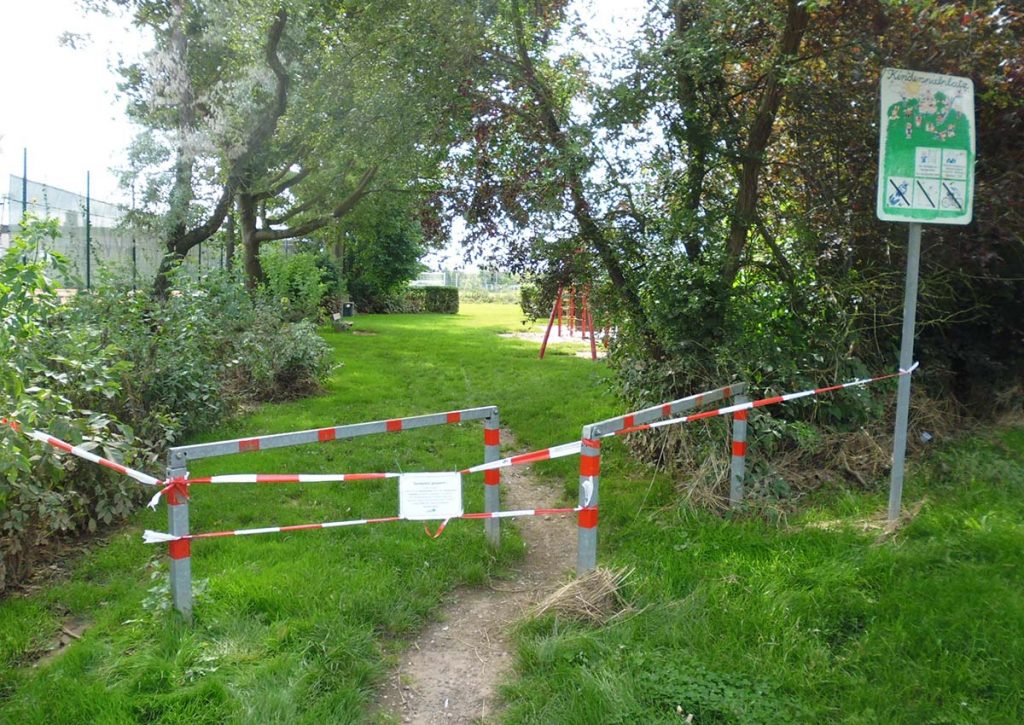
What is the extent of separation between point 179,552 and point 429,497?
4.00 feet

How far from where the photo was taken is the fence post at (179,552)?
3594mm

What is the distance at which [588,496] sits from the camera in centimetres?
392

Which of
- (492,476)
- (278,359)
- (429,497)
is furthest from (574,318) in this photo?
(429,497)

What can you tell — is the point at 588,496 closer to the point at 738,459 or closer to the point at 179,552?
the point at 738,459

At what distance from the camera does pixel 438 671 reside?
11.4ft

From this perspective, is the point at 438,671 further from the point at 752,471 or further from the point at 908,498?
the point at 908,498

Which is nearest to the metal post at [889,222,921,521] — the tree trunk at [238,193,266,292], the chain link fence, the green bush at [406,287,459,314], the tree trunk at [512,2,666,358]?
the tree trunk at [512,2,666,358]

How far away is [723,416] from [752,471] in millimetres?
472

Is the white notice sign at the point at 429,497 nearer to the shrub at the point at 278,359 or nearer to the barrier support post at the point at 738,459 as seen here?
the barrier support post at the point at 738,459

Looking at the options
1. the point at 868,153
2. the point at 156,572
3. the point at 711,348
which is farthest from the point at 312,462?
the point at 868,153

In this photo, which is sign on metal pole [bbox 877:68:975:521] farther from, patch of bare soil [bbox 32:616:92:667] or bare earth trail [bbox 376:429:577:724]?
patch of bare soil [bbox 32:616:92:667]

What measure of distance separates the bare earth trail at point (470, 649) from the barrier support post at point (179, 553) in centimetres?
109

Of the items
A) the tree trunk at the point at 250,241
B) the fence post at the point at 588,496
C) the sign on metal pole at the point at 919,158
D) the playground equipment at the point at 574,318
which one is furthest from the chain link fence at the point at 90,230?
the sign on metal pole at the point at 919,158

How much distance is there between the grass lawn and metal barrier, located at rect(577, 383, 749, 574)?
0.29m
